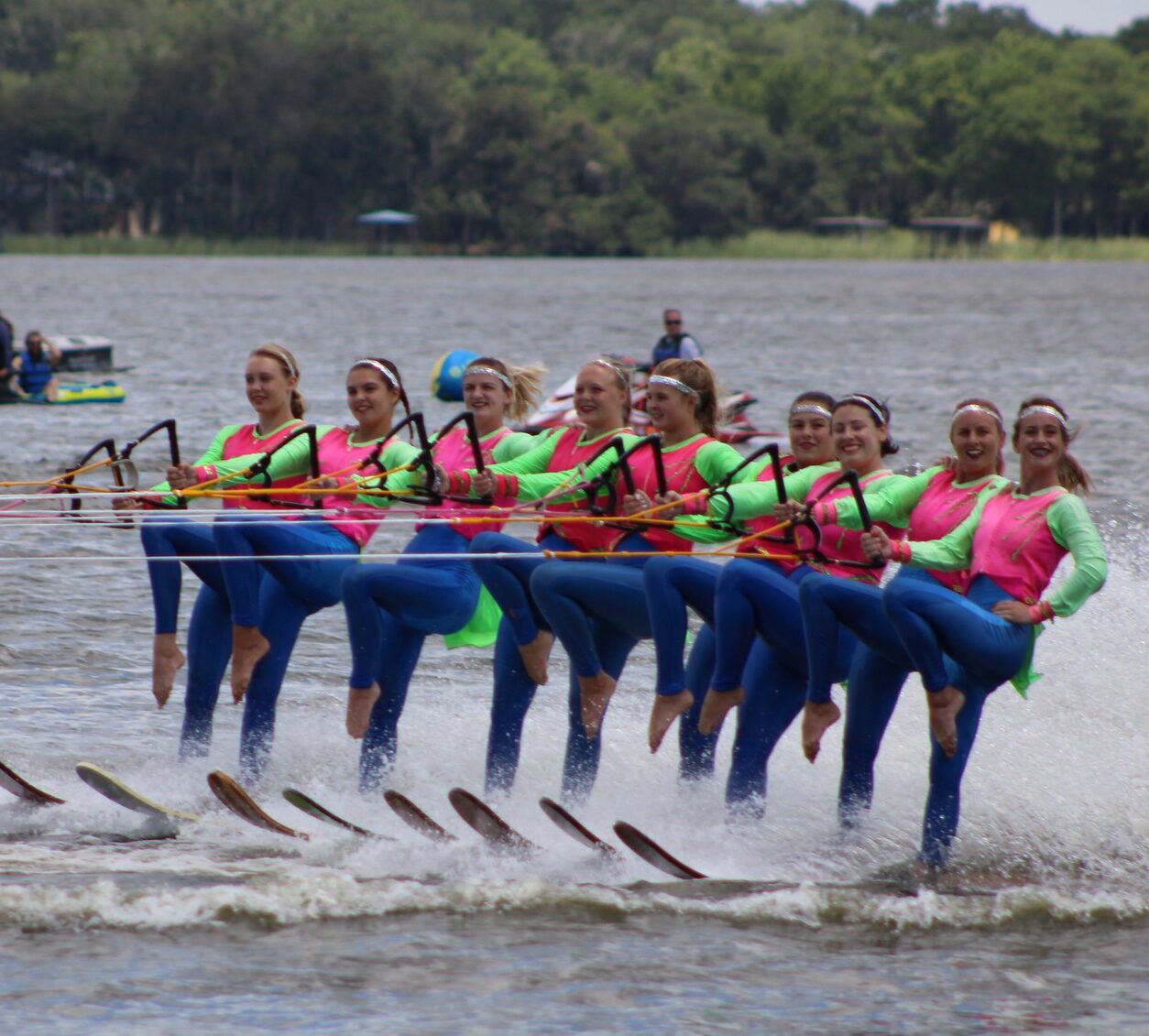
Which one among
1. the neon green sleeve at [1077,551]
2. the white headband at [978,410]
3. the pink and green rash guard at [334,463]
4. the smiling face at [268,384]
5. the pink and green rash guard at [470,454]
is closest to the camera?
the neon green sleeve at [1077,551]

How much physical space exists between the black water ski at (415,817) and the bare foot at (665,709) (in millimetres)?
910

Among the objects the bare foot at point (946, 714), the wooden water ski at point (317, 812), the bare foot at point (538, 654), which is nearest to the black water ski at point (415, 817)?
the wooden water ski at point (317, 812)

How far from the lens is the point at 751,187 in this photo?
109 m

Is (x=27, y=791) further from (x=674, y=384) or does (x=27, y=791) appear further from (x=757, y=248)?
(x=757, y=248)

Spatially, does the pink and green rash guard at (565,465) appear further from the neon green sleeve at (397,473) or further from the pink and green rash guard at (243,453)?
the pink and green rash guard at (243,453)

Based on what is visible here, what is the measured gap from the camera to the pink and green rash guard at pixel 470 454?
23.1ft

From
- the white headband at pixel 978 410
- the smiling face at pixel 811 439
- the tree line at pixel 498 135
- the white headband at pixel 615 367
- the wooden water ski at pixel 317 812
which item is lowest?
the wooden water ski at pixel 317 812

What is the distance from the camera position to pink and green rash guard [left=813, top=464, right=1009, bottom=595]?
621 centimetres

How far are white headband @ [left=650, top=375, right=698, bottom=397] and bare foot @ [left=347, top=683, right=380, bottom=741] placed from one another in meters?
1.63

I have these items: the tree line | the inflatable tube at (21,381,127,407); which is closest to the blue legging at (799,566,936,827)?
the inflatable tube at (21,381,127,407)

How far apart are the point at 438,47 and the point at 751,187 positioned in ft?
101

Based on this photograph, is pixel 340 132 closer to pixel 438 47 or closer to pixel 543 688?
pixel 438 47

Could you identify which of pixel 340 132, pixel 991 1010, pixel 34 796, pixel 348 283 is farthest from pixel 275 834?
pixel 340 132

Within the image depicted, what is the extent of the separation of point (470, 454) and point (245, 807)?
1.65 metres
